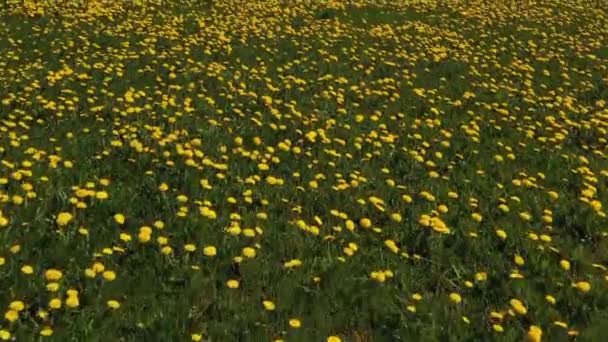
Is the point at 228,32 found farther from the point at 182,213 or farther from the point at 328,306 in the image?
the point at 328,306

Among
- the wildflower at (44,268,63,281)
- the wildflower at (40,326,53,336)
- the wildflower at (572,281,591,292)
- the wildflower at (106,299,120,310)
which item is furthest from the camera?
the wildflower at (572,281,591,292)

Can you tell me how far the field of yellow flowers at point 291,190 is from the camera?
415 centimetres

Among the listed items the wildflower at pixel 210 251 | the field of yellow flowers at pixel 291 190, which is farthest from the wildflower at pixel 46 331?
the wildflower at pixel 210 251

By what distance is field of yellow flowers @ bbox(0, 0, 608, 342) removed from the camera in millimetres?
4148

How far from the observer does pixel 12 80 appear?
836 cm

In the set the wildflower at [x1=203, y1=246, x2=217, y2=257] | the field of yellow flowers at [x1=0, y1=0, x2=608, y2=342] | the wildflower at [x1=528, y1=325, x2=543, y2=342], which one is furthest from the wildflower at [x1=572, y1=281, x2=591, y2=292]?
the wildflower at [x1=203, y1=246, x2=217, y2=257]

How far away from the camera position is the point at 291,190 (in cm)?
591

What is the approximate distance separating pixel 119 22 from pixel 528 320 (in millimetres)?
10576

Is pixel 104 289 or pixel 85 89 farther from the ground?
pixel 104 289

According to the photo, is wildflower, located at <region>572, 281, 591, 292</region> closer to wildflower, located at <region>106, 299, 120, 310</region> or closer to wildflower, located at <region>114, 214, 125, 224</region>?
wildflower, located at <region>106, 299, 120, 310</region>

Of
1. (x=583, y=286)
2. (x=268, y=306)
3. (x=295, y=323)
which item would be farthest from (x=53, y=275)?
(x=583, y=286)

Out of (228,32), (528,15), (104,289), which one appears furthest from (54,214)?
(528,15)

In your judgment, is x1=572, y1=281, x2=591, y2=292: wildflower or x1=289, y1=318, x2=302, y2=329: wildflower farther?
x1=572, y1=281, x2=591, y2=292: wildflower

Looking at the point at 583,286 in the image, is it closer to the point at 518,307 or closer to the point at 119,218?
the point at 518,307
